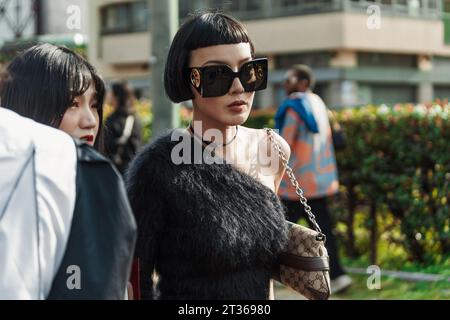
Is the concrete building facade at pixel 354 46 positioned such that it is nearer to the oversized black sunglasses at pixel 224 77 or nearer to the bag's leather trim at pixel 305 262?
the oversized black sunglasses at pixel 224 77

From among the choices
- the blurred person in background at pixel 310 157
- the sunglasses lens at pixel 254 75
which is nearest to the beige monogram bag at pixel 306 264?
the sunglasses lens at pixel 254 75

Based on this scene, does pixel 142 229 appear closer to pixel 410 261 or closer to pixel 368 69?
pixel 410 261

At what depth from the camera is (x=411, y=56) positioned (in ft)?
124

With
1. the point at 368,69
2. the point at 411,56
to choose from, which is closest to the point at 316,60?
the point at 368,69

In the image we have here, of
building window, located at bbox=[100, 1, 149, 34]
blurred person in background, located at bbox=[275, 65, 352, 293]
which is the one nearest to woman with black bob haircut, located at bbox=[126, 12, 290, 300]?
blurred person in background, located at bbox=[275, 65, 352, 293]

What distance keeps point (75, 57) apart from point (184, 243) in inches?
25.2

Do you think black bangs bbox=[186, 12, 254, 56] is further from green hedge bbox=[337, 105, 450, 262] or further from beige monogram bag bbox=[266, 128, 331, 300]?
green hedge bbox=[337, 105, 450, 262]

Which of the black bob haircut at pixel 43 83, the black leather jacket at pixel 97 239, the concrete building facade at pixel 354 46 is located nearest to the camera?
the black leather jacket at pixel 97 239

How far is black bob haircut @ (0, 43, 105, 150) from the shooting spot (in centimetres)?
222

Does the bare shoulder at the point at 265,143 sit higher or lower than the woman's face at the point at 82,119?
lower

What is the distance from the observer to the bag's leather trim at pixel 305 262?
8.64 feet

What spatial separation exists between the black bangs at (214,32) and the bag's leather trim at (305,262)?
0.71 metres

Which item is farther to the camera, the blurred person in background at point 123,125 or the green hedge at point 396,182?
the blurred person in background at point 123,125
